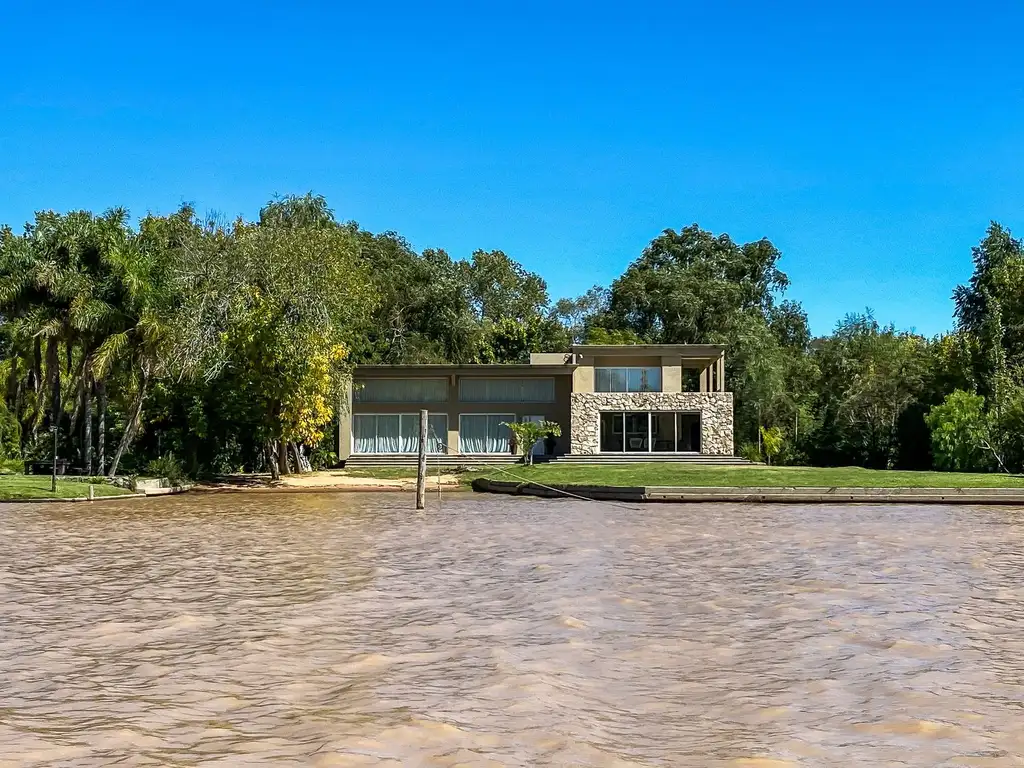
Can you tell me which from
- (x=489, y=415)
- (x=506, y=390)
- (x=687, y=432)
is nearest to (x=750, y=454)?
(x=687, y=432)

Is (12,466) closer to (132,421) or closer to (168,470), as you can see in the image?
(132,421)

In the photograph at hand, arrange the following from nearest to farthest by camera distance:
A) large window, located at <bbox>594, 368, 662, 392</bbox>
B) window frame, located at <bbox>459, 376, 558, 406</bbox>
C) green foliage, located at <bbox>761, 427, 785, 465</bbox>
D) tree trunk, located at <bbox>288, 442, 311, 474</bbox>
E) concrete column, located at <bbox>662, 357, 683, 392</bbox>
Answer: tree trunk, located at <bbox>288, 442, 311, 474</bbox>
concrete column, located at <bbox>662, 357, 683, 392</bbox>
large window, located at <bbox>594, 368, 662, 392</bbox>
window frame, located at <bbox>459, 376, 558, 406</bbox>
green foliage, located at <bbox>761, 427, 785, 465</bbox>

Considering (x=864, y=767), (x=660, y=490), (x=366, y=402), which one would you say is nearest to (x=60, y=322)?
(x=366, y=402)

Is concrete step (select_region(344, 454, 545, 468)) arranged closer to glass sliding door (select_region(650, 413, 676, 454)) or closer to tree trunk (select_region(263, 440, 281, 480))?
glass sliding door (select_region(650, 413, 676, 454))

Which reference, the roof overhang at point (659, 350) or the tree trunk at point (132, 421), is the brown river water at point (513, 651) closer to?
the tree trunk at point (132, 421)

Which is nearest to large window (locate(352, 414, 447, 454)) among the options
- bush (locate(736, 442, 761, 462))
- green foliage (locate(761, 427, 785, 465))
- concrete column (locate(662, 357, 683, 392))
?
concrete column (locate(662, 357, 683, 392))

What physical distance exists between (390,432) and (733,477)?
58.6 ft

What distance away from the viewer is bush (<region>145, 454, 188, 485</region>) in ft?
103

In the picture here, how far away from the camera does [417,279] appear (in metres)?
55.6

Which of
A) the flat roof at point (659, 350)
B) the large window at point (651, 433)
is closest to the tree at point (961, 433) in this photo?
the flat roof at point (659, 350)

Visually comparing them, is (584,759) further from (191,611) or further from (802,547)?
(802,547)

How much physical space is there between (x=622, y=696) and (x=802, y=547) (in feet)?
32.0

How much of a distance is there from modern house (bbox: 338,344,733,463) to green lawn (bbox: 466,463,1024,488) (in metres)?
6.56

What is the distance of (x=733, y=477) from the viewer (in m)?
29.7
